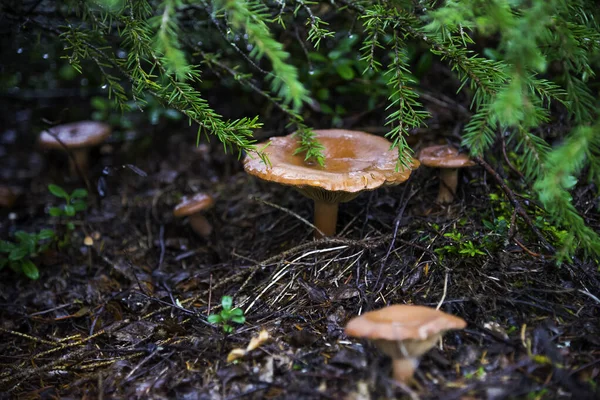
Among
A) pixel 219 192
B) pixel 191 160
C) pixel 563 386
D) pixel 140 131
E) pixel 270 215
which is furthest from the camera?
pixel 140 131

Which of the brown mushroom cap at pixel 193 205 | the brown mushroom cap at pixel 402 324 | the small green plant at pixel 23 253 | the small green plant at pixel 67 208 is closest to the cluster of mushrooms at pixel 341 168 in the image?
the brown mushroom cap at pixel 402 324

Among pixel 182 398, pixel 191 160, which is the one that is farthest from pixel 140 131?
pixel 182 398

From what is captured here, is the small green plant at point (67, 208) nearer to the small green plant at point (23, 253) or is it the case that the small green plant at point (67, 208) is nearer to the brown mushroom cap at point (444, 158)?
the small green plant at point (23, 253)

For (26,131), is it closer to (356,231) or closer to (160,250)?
(160,250)

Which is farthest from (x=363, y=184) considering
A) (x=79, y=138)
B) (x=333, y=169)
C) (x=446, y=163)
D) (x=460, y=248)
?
(x=79, y=138)

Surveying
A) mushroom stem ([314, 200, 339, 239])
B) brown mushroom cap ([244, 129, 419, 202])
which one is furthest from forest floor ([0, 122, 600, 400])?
brown mushroom cap ([244, 129, 419, 202])

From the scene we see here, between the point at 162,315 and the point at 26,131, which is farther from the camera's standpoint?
the point at 26,131

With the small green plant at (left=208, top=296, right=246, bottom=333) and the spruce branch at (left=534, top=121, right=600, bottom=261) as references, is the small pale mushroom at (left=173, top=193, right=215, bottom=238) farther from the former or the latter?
the spruce branch at (left=534, top=121, right=600, bottom=261)
